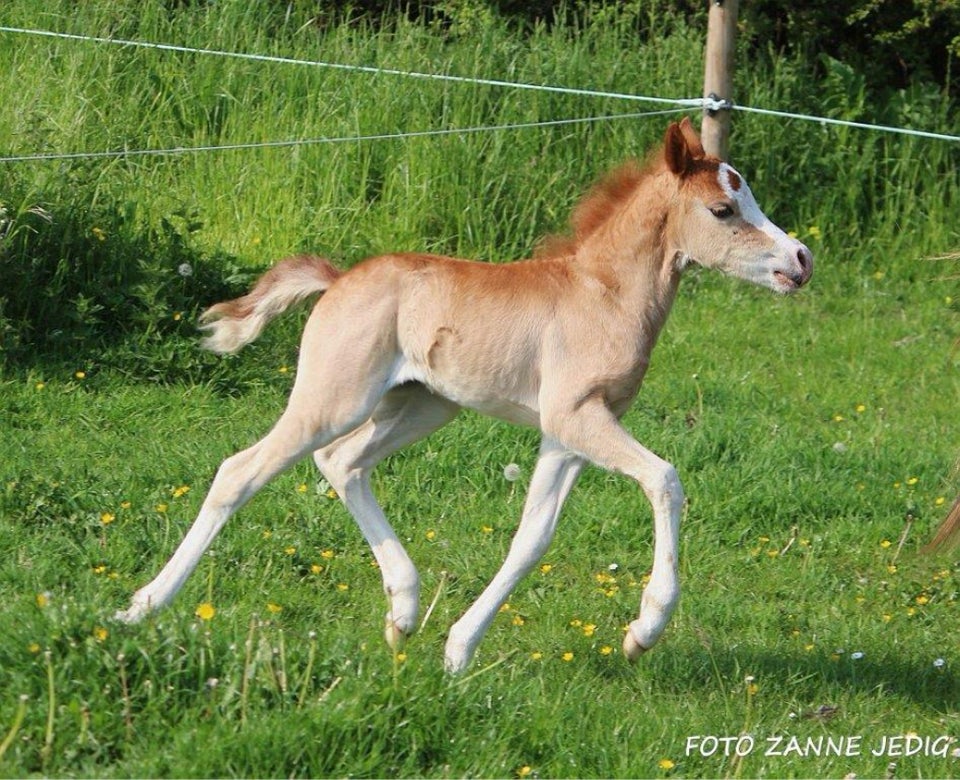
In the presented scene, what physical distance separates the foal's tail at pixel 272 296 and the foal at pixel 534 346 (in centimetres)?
10

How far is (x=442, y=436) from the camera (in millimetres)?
7035

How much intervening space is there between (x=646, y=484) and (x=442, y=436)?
Result: 90.0 inches

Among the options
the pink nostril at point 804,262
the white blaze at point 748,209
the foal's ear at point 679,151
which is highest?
the foal's ear at point 679,151

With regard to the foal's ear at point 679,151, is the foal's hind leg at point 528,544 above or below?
below

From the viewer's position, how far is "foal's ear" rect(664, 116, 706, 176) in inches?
199

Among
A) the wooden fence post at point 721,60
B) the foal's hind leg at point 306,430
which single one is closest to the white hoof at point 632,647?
the foal's hind leg at point 306,430

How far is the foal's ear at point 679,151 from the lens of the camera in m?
5.07

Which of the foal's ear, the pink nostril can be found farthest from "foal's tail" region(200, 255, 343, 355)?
the pink nostril

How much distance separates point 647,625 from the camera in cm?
479

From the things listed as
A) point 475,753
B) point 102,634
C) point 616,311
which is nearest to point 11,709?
point 102,634

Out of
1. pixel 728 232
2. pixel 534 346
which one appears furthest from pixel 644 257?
pixel 534 346

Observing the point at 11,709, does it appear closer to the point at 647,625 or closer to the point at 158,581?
the point at 158,581

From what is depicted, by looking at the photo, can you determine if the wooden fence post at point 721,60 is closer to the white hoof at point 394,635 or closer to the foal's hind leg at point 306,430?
the foal's hind leg at point 306,430

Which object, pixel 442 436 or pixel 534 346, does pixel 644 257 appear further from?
pixel 442 436
